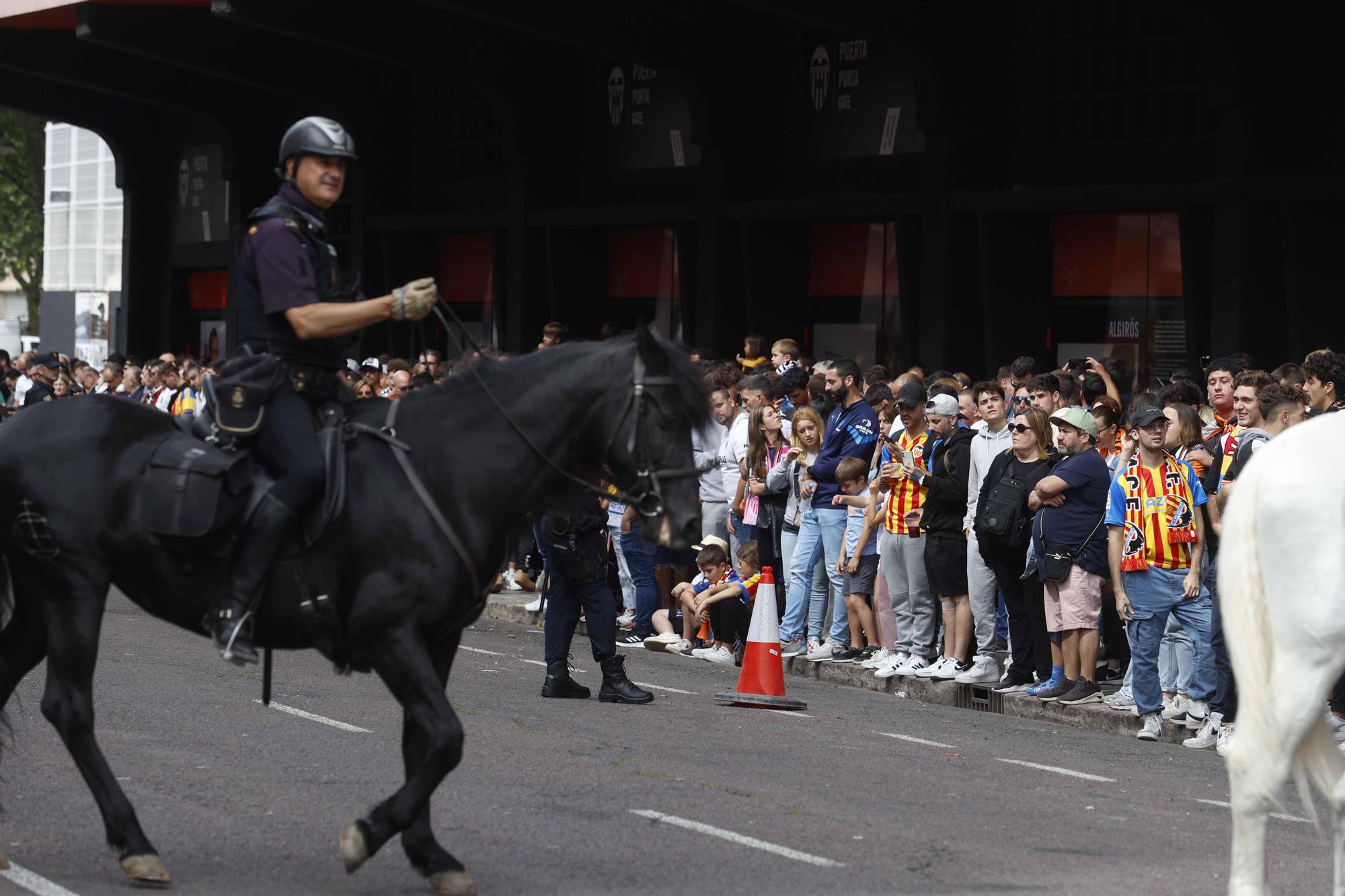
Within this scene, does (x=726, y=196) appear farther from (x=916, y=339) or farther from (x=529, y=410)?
(x=529, y=410)

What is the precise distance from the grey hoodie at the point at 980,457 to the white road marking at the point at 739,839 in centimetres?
563

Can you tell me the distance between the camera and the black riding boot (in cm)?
711

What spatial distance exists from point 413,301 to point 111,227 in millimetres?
74303

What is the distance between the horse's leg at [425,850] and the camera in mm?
7008

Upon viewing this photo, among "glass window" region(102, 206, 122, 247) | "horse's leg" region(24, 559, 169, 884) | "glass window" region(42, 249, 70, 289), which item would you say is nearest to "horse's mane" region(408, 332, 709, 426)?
"horse's leg" region(24, 559, 169, 884)

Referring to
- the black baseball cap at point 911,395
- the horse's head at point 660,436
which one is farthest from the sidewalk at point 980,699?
the horse's head at point 660,436

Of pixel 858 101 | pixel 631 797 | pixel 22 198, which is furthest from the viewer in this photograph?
pixel 22 198

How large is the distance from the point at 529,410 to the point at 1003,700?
693cm

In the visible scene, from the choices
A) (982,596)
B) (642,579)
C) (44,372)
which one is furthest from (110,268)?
(982,596)

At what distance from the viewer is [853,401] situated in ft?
50.4

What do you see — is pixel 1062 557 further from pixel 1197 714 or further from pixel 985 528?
pixel 1197 714

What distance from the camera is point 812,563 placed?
15.3 meters

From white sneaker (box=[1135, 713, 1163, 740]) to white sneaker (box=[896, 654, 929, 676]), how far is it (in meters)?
2.37

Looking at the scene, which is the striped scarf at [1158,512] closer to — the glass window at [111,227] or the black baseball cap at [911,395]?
the black baseball cap at [911,395]
